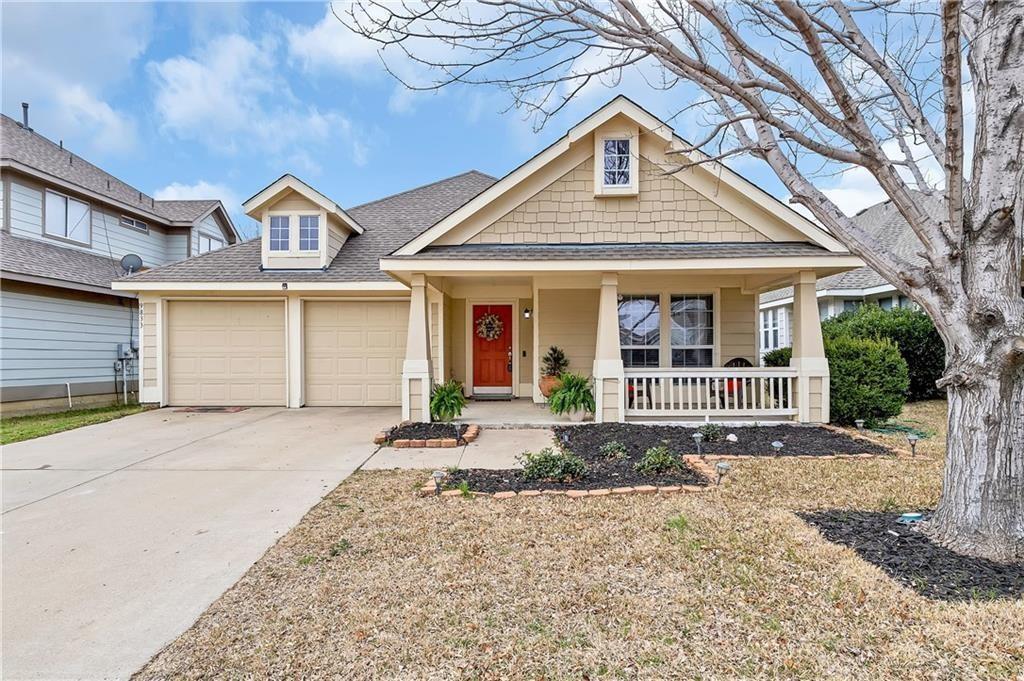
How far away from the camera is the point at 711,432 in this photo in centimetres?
688

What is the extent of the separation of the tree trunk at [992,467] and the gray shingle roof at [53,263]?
1452 cm

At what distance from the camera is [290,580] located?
3.08m

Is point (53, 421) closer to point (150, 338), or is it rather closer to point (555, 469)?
point (150, 338)

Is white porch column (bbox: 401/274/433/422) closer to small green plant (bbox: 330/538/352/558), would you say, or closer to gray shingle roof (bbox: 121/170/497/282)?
gray shingle roof (bbox: 121/170/497/282)

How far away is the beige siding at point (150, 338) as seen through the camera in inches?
416

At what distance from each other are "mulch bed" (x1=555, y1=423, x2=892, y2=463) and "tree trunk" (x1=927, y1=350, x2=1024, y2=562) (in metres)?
2.83

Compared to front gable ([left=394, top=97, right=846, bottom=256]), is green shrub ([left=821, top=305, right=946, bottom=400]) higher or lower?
lower

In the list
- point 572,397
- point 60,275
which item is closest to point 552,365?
point 572,397

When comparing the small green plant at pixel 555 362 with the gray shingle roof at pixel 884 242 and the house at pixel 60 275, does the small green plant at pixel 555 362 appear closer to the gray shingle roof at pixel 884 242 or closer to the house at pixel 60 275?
the gray shingle roof at pixel 884 242

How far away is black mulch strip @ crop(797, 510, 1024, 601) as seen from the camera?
9.06 ft

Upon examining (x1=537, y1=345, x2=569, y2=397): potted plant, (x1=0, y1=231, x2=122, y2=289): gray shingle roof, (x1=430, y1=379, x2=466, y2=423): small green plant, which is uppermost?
(x1=0, y1=231, x2=122, y2=289): gray shingle roof

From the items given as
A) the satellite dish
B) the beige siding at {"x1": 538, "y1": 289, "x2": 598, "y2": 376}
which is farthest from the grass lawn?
the beige siding at {"x1": 538, "y1": 289, "x2": 598, "y2": 376}

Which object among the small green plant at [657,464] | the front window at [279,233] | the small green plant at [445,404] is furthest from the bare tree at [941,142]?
the front window at [279,233]

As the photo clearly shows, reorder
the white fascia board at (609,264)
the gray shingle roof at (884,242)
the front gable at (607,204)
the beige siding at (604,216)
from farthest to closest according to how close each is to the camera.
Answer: the gray shingle roof at (884,242) → the beige siding at (604,216) → the front gable at (607,204) → the white fascia board at (609,264)
